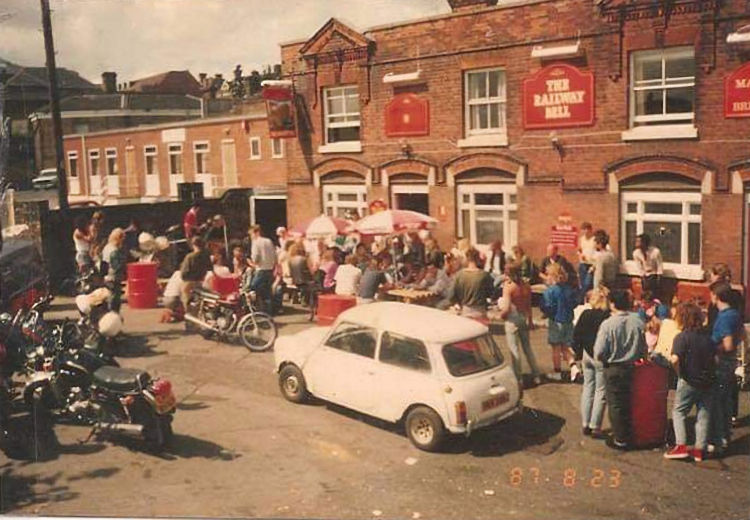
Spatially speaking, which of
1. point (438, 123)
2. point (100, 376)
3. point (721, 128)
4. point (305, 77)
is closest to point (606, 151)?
point (721, 128)

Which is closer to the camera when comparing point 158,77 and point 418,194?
point 418,194

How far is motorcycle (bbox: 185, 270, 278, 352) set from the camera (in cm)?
815

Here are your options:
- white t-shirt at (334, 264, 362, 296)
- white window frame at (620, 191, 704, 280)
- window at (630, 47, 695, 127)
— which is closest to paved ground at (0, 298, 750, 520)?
white t-shirt at (334, 264, 362, 296)

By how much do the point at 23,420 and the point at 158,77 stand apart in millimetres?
3905

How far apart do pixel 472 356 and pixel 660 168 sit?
2.42 m

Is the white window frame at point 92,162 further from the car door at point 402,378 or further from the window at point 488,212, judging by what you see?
the window at point 488,212

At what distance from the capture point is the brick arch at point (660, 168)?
655cm

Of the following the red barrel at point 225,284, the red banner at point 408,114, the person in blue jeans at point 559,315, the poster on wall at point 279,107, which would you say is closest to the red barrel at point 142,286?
the red barrel at point 225,284

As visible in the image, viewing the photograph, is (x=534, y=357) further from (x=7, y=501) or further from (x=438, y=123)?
(x=7, y=501)

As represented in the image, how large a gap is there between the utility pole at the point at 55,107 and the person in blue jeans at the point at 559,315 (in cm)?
527

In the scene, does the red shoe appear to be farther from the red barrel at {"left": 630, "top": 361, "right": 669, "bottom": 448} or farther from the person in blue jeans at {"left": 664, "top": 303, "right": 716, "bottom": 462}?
the red barrel at {"left": 630, "top": 361, "right": 669, "bottom": 448}

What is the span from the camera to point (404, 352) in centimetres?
720

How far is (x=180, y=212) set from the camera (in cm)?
819

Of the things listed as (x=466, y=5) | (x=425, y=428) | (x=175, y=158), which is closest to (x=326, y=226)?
(x=175, y=158)
